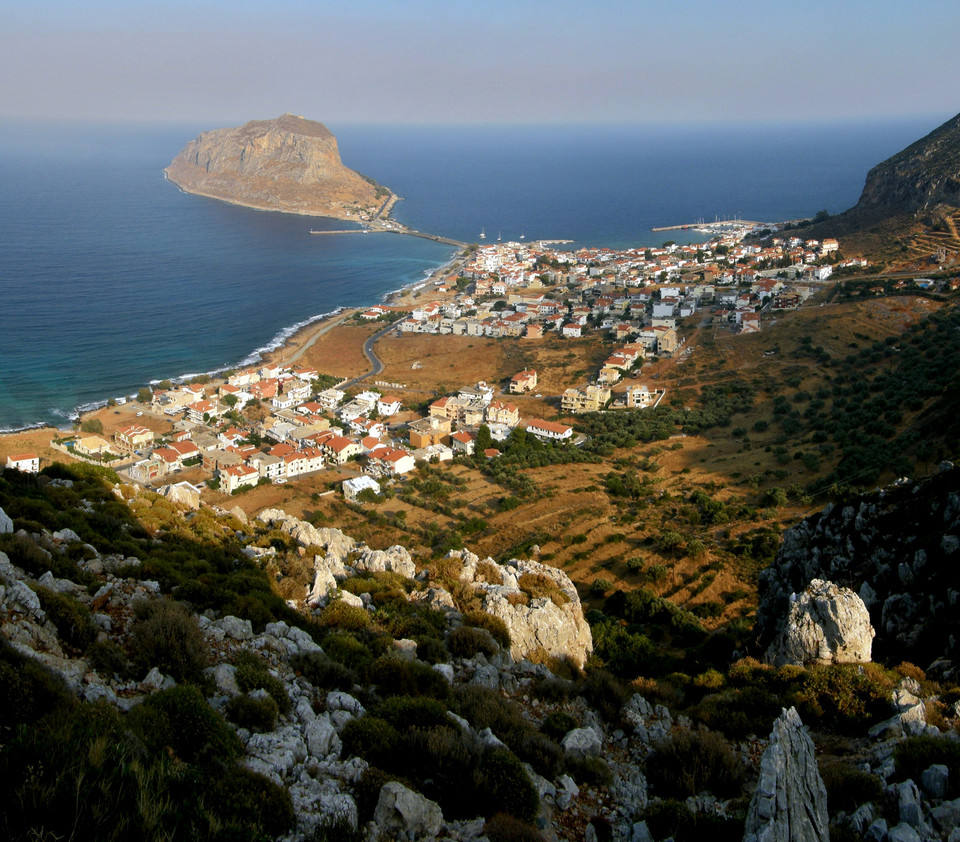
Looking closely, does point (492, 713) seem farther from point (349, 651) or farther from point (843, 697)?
point (843, 697)

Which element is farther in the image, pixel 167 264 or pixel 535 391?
pixel 167 264

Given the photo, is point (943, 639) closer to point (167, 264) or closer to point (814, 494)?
point (814, 494)

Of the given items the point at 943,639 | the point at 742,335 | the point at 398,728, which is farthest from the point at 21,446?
the point at 742,335

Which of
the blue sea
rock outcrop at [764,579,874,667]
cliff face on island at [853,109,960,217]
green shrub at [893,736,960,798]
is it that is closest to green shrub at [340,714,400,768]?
green shrub at [893,736,960,798]

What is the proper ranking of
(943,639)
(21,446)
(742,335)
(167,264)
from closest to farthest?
1. (943,639)
2. (21,446)
3. (742,335)
4. (167,264)

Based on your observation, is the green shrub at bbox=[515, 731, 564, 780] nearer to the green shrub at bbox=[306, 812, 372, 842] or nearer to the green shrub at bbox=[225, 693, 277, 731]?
the green shrub at bbox=[306, 812, 372, 842]

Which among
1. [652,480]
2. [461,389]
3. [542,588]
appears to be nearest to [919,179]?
[461,389]
